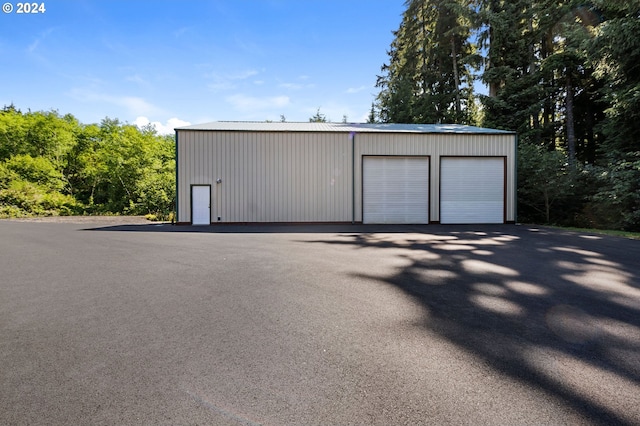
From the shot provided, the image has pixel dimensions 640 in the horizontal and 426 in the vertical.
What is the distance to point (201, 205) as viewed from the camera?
1471cm

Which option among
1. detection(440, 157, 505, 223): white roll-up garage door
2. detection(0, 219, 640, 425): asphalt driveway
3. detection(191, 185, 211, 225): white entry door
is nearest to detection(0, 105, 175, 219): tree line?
detection(191, 185, 211, 225): white entry door

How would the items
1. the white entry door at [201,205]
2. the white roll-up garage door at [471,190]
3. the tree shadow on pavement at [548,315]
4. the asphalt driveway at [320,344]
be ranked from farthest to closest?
the white roll-up garage door at [471,190], the white entry door at [201,205], the tree shadow on pavement at [548,315], the asphalt driveway at [320,344]

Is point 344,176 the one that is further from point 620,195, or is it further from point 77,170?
point 77,170

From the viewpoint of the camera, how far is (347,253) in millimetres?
7102

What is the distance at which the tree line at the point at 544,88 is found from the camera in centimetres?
1231

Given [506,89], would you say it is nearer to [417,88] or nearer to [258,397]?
[417,88]

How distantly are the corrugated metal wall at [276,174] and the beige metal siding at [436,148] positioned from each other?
0.07 meters

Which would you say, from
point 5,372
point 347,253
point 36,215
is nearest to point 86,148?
point 36,215

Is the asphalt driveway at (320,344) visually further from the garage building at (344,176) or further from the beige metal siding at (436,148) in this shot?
the beige metal siding at (436,148)

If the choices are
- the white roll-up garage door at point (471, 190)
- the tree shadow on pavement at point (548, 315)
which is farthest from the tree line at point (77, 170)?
the tree shadow on pavement at point (548, 315)

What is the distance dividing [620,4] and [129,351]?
58.5 ft

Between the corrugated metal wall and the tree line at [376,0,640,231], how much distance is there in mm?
8416

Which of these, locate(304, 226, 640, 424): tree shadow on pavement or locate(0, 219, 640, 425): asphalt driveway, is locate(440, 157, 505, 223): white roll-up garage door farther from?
locate(0, 219, 640, 425): asphalt driveway

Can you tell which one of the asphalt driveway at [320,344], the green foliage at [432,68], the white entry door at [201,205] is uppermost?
the green foliage at [432,68]
